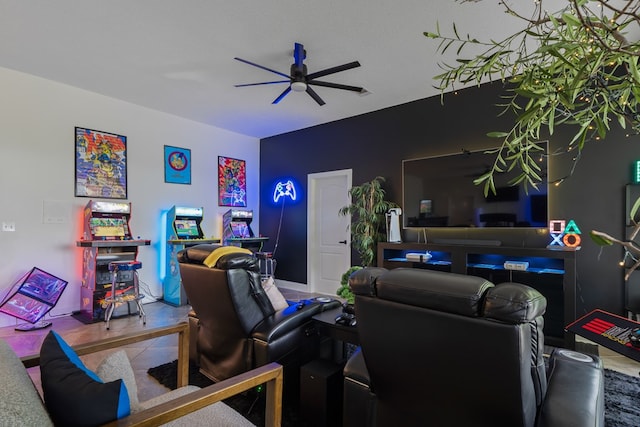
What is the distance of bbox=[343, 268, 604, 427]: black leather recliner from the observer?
A: 3.56 feet

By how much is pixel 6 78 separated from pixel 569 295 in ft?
22.2

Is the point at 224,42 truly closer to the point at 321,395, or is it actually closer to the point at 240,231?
the point at 321,395

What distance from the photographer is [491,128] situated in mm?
4258

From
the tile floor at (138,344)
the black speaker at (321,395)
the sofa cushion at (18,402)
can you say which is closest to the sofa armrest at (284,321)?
the black speaker at (321,395)

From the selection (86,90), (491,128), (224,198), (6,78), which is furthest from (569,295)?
(6,78)

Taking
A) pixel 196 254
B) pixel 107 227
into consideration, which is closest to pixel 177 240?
pixel 107 227

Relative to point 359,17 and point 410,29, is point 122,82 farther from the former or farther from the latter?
point 410,29

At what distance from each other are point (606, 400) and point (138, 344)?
4.04m

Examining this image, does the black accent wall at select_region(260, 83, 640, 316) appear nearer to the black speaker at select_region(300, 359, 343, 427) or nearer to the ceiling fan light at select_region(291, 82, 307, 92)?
the ceiling fan light at select_region(291, 82, 307, 92)

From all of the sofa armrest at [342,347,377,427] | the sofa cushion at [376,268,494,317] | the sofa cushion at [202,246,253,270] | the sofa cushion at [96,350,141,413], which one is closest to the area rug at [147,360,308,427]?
the sofa armrest at [342,347,377,427]

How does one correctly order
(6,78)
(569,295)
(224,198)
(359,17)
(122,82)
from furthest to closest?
(224,198) → (122,82) → (6,78) → (569,295) → (359,17)

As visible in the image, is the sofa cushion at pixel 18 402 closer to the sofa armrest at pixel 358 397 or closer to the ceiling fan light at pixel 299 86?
the sofa armrest at pixel 358 397

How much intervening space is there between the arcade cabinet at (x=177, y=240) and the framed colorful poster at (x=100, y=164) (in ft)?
2.64

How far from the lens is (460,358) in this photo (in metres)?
1.16
